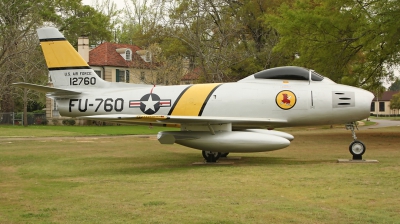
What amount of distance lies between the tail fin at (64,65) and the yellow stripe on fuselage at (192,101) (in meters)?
3.18

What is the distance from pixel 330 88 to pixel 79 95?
8.05 metres

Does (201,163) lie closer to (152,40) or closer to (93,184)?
(93,184)

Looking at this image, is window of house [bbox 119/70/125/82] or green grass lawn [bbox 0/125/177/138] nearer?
green grass lawn [bbox 0/125/177/138]

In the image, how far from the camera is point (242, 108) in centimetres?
1516

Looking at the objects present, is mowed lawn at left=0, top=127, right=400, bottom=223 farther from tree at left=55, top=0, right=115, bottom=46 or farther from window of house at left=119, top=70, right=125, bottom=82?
tree at left=55, top=0, right=115, bottom=46

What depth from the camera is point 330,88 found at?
586 inches

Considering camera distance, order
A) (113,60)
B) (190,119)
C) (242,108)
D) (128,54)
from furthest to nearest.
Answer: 1. (128,54)
2. (113,60)
3. (242,108)
4. (190,119)

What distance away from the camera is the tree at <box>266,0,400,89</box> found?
23.2 metres

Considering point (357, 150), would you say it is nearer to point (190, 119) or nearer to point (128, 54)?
point (190, 119)

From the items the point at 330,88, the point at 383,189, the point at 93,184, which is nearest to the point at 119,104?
the point at 93,184

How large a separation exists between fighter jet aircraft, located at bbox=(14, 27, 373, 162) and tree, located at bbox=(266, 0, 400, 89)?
933 cm

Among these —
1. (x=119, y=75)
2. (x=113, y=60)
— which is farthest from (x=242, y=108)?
(x=113, y=60)

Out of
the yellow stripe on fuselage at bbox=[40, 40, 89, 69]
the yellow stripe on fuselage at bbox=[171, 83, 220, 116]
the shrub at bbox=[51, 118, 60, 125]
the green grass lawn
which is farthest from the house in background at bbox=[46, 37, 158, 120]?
the yellow stripe on fuselage at bbox=[171, 83, 220, 116]

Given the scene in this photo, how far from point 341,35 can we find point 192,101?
1342cm
